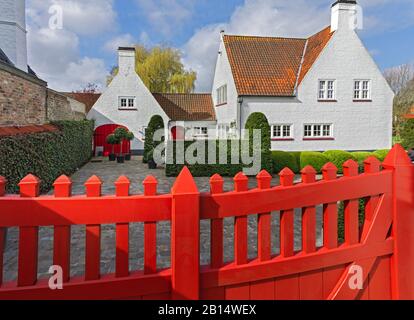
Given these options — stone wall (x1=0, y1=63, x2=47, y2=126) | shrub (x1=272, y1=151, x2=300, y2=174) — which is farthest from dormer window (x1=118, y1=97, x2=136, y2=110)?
shrub (x1=272, y1=151, x2=300, y2=174)

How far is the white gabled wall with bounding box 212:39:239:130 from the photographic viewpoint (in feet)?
64.0

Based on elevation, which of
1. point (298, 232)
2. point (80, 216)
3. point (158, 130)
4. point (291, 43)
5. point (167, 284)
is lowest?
point (298, 232)

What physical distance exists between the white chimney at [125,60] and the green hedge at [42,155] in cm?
902

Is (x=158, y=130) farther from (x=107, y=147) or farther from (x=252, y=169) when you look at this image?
(x=107, y=147)

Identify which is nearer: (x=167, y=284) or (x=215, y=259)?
(x=167, y=284)

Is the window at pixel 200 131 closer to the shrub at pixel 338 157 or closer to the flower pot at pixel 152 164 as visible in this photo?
the flower pot at pixel 152 164

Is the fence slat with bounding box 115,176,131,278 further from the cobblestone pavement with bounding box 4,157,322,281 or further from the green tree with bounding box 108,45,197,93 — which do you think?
the green tree with bounding box 108,45,197,93

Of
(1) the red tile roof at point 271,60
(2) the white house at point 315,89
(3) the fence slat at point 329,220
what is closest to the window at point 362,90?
(2) the white house at point 315,89

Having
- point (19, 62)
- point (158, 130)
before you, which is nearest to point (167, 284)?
point (158, 130)

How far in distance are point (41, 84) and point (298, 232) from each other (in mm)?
10589

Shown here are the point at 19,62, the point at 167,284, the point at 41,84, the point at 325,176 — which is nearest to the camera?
the point at 167,284

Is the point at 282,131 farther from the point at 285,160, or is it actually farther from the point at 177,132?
the point at 177,132

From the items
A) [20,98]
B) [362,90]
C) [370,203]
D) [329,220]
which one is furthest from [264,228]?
[362,90]

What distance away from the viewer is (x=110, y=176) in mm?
12914
